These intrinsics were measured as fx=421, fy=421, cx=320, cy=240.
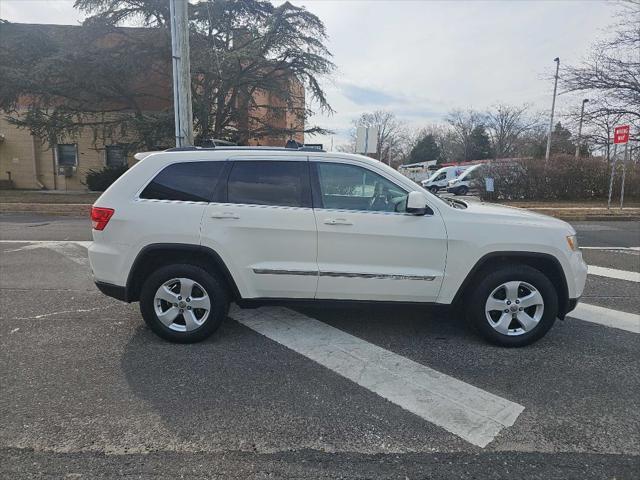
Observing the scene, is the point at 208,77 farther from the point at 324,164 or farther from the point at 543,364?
the point at 543,364

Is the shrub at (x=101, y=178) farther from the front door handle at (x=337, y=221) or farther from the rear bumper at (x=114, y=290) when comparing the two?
the front door handle at (x=337, y=221)

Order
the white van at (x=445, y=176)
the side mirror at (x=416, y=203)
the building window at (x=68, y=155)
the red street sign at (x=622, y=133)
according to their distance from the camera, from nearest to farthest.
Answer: the side mirror at (x=416, y=203), the red street sign at (x=622, y=133), the building window at (x=68, y=155), the white van at (x=445, y=176)

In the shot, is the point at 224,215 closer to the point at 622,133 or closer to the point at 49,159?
the point at 622,133

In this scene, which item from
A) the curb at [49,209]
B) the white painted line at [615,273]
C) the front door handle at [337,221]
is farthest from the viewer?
the curb at [49,209]

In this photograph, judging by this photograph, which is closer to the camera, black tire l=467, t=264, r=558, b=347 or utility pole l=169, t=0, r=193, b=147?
black tire l=467, t=264, r=558, b=347

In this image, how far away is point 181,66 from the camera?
9.84 metres

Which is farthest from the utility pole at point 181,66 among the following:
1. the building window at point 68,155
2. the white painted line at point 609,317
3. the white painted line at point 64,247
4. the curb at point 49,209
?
the building window at point 68,155

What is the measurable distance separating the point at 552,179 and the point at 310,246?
748 inches

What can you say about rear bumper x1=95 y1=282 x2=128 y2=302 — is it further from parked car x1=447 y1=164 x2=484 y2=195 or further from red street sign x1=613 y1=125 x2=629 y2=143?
parked car x1=447 y1=164 x2=484 y2=195

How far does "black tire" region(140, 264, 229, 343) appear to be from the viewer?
12.7 ft

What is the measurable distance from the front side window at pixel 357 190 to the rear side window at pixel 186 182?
1.01m

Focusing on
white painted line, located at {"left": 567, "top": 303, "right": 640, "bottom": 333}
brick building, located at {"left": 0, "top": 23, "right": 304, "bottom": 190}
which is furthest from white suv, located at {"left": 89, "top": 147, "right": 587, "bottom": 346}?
brick building, located at {"left": 0, "top": 23, "right": 304, "bottom": 190}

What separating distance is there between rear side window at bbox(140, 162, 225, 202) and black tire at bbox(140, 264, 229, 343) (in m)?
0.65

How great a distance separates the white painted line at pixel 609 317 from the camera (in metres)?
4.51
